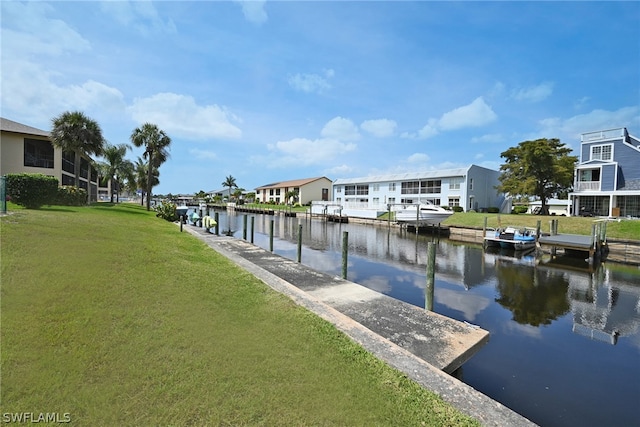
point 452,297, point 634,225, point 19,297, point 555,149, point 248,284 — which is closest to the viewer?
point 19,297

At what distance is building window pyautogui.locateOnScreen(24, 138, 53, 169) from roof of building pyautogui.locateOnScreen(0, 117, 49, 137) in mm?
984

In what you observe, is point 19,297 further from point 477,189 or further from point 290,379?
point 477,189

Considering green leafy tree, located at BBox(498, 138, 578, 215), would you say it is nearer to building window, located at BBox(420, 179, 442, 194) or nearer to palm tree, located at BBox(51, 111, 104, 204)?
building window, located at BBox(420, 179, 442, 194)

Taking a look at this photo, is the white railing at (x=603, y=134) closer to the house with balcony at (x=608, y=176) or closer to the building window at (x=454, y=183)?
the house with balcony at (x=608, y=176)

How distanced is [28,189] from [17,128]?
20.2 metres

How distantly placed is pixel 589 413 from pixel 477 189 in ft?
145

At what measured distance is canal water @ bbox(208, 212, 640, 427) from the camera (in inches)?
221

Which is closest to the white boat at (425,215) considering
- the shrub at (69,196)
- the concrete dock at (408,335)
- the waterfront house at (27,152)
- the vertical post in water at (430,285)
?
the vertical post in water at (430,285)

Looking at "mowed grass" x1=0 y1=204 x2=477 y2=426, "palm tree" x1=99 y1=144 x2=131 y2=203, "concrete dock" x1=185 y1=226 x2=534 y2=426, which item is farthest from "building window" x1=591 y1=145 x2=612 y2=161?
"palm tree" x1=99 y1=144 x2=131 y2=203

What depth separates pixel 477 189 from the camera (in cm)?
4494

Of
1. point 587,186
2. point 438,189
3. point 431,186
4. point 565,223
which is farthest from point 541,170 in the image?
point 431,186

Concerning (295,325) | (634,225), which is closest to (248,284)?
(295,325)

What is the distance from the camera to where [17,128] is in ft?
90.1

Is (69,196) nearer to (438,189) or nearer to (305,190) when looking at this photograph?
(438,189)
